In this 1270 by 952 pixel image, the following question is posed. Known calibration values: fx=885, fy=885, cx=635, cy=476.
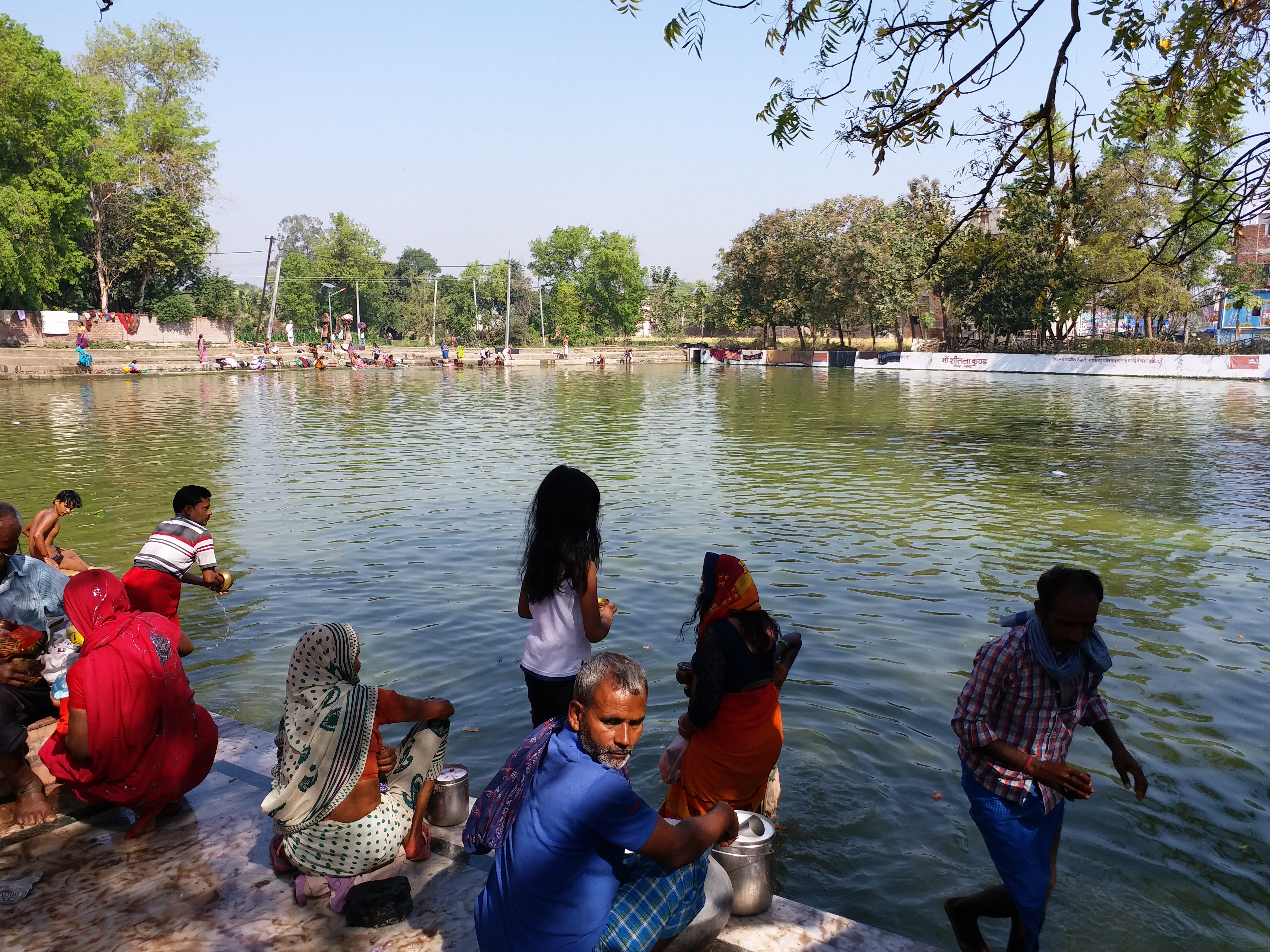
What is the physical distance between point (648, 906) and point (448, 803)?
1411 mm

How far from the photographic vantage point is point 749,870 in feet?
10.8

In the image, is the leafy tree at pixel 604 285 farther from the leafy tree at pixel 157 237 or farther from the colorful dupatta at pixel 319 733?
the colorful dupatta at pixel 319 733

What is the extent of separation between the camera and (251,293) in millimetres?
110375

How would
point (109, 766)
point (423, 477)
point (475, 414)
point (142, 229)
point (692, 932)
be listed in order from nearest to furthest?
point (692, 932) < point (109, 766) < point (423, 477) < point (475, 414) < point (142, 229)

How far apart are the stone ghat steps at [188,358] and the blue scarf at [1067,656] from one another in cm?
4803

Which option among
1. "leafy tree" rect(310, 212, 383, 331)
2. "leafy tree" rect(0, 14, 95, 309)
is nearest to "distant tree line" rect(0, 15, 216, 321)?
"leafy tree" rect(0, 14, 95, 309)

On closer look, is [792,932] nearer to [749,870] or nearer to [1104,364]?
[749,870]

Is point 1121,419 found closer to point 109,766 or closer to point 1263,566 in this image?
point 1263,566

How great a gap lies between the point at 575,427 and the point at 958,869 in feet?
65.1

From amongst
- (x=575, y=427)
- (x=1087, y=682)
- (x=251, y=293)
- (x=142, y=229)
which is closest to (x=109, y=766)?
(x=1087, y=682)

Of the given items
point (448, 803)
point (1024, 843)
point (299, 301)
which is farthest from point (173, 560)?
point (299, 301)

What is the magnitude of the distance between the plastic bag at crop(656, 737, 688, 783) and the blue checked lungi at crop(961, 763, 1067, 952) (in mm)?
1293

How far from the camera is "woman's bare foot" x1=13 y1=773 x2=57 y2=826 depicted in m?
4.00

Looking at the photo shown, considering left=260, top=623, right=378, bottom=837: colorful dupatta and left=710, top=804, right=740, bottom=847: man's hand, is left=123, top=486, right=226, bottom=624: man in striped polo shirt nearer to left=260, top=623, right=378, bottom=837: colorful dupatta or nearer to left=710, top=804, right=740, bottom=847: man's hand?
left=260, top=623, right=378, bottom=837: colorful dupatta
